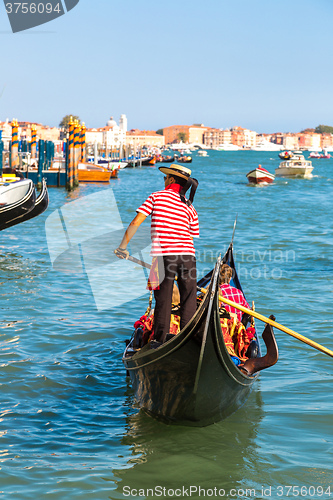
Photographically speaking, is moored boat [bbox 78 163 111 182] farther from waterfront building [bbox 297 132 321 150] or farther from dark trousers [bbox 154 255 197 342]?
waterfront building [bbox 297 132 321 150]

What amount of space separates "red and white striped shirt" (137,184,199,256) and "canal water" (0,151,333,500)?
40.1 inches

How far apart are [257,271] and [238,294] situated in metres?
4.17

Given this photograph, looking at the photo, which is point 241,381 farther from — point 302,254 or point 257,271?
point 302,254

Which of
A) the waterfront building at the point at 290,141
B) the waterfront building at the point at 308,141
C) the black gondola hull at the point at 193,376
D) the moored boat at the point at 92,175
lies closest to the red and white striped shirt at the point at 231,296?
the black gondola hull at the point at 193,376

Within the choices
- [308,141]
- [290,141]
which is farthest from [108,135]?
[308,141]

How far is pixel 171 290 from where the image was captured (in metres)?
3.38

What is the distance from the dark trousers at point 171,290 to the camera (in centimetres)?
333

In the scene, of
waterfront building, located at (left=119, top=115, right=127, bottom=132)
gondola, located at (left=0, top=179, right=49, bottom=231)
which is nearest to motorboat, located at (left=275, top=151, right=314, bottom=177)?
gondola, located at (left=0, top=179, right=49, bottom=231)

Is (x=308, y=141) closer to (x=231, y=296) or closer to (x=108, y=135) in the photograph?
(x=108, y=135)

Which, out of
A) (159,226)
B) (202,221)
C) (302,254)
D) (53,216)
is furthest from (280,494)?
(53,216)

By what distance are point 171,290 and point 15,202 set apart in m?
7.36

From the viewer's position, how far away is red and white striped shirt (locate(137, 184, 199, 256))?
3254 millimetres

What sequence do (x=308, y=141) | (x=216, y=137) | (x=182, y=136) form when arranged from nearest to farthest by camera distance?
(x=182, y=136), (x=216, y=137), (x=308, y=141)

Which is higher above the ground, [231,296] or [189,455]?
[231,296]
